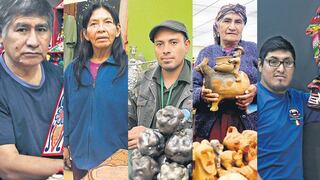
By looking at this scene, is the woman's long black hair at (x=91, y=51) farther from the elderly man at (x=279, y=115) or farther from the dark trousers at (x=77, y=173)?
the elderly man at (x=279, y=115)

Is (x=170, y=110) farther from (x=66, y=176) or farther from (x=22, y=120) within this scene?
(x=22, y=120)

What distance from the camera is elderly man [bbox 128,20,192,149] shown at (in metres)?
2.60

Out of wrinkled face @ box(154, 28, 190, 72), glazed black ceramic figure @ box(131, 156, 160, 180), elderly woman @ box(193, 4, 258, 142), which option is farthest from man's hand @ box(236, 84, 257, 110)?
glazed black ceramic figure @ box(131, 156, 160, 180)

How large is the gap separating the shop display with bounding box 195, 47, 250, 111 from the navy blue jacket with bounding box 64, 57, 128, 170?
71 cm

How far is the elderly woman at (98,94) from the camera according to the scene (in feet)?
9.37

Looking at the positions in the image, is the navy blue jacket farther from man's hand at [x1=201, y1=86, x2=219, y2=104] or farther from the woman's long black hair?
man's hand at [x1=201, y1=86, x2=219, y2=104]

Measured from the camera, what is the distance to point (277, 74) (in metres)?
2.31

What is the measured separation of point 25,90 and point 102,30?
3.02 ft

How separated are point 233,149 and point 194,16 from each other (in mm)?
974

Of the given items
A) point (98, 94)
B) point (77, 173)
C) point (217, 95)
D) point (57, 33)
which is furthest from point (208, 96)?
point (57, 33)

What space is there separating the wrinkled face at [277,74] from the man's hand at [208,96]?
1.06 feet

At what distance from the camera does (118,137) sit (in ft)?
9.33

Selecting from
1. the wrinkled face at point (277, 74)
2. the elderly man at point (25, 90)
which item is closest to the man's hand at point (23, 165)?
the elderly man at point (25, 90)

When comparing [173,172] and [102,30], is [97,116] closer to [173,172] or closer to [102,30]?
[102,30]
